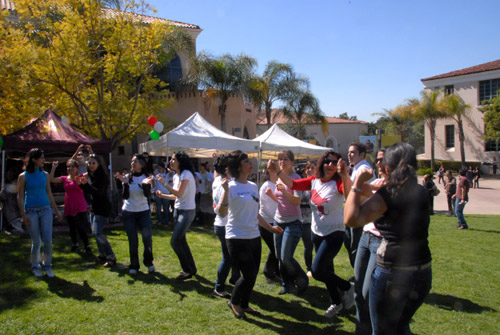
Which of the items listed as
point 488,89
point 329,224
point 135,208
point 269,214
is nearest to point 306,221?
point 269,214

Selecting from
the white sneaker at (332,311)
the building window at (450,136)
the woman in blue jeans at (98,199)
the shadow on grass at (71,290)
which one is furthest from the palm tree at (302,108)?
the white sneaker at (332,311)

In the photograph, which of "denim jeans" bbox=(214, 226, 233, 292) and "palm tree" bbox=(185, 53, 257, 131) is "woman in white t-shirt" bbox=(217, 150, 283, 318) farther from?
"palm tree" bbox=(185, 53, 257, 131)

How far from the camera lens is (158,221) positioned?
425 inches

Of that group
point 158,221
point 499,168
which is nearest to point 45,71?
point 158,221

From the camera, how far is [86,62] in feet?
40.7

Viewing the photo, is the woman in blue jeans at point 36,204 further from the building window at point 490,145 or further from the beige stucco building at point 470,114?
the building window at point 490,145

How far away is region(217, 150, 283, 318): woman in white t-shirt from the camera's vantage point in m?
4.07

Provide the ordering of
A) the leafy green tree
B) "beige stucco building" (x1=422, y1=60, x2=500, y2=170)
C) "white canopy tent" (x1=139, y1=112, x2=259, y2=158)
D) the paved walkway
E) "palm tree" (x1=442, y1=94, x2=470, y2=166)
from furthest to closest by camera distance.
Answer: "beige stucco building" (x1=422, y1=60, x2=500, y2=170) → "palm tree" (x1=442, y1=94, x2=470, y2=166) → the paved walkway → the leafy green tree → "white canopy tent" (x1=139, y1=112, x2=259, y2=158)

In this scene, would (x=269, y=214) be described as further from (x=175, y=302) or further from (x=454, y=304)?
(x=454, y=304)

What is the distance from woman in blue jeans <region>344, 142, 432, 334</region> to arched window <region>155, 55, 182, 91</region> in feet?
69.1

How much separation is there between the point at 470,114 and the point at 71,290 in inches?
1534

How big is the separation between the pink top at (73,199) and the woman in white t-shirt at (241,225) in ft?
12.9

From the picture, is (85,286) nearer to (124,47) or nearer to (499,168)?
(124,47)

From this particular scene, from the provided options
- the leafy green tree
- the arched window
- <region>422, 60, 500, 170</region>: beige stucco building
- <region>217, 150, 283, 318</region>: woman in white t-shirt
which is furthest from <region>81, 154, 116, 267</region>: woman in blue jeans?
<region>422, 60, 500, 170</region>: beige stucco building
